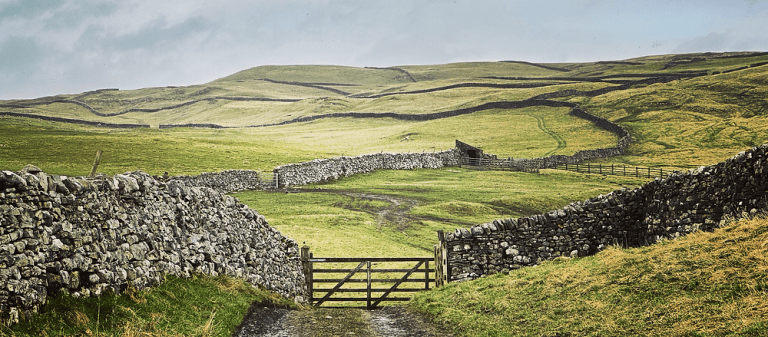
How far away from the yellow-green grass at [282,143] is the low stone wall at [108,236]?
38167mm

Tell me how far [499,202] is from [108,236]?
119ft

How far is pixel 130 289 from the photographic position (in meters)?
10.5

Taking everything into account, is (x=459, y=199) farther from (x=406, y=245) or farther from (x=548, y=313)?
(x=548, y=313)

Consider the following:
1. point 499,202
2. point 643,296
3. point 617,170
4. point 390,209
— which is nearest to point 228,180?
point 390,209

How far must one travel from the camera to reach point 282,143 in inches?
3875

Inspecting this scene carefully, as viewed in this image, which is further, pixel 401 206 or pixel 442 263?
pixel 401 206

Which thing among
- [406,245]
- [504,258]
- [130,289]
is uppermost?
[130,289]

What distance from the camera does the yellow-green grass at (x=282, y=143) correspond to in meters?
57.5

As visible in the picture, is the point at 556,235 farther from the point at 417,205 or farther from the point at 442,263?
the point at 417,205

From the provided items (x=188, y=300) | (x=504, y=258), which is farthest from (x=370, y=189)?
(x=188, y=300)

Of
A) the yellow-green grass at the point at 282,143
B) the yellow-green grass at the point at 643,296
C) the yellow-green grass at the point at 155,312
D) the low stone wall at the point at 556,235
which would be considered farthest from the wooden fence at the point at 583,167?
the yellow-green grass at the point at 155,312

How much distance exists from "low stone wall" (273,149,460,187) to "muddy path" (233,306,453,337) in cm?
3677

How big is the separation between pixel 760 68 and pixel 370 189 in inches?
5173

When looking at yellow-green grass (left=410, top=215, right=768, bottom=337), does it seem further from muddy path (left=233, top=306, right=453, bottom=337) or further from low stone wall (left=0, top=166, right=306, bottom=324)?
low stone wall (left=0, top=166, right=306, bottom=324)
